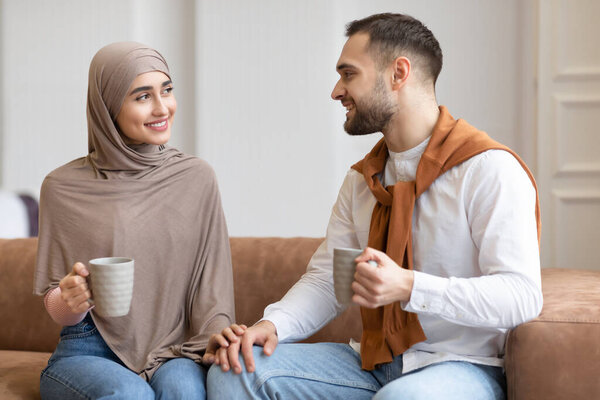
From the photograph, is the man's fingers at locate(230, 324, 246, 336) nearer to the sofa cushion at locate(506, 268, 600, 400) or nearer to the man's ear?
the sofa cushion at locate(506, 268, 600, 400)

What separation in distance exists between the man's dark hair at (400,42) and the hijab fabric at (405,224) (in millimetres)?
204

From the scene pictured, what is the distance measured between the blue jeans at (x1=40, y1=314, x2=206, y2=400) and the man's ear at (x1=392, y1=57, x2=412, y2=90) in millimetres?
923

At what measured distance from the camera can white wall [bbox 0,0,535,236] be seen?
4156 mm

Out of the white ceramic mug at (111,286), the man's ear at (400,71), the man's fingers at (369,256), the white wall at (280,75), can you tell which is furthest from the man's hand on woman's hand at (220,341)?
the white wall at (280,75)

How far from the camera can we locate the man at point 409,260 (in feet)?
4.98

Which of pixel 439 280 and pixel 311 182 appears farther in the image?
pixel 311 182

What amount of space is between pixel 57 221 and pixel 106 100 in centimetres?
37

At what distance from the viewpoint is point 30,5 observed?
4.39 meters

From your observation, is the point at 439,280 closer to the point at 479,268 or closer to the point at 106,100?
the point at 479,268

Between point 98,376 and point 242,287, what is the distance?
0.69 m

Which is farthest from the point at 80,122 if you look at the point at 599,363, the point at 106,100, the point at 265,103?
the point at 599,363

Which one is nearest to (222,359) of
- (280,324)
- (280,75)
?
(280,324)

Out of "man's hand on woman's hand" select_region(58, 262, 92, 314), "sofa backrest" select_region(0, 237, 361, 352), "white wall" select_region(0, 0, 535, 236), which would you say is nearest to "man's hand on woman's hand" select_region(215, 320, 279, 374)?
"man's hand on woman's hand" select_region(58, 262, 92, 314)

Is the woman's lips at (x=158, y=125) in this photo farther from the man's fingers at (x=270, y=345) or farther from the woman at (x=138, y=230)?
the man's fingers at (x=270, y=345)
